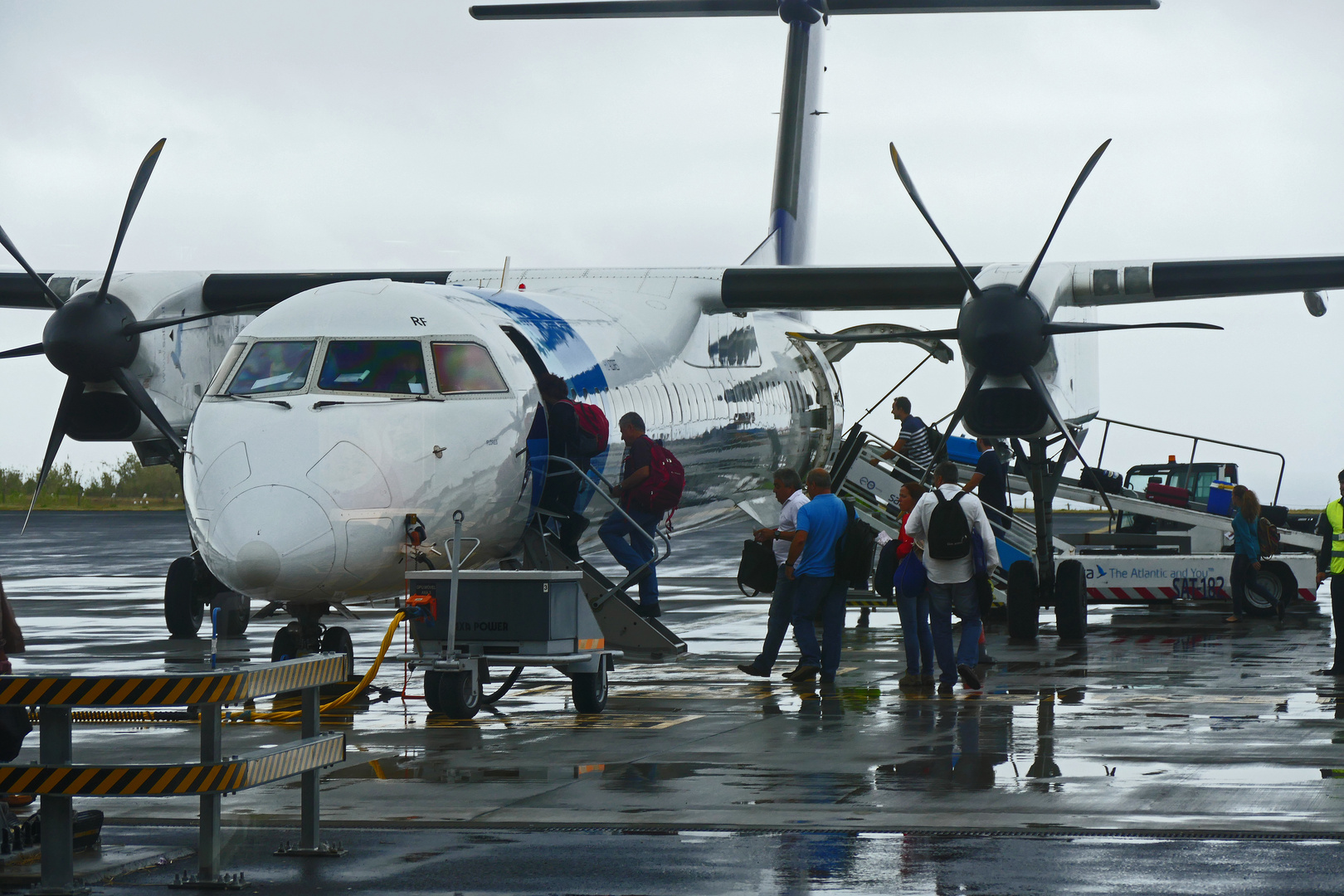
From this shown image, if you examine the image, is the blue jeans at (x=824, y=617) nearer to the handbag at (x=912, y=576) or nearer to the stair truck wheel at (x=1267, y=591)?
the handbag at (x=912, y=576)

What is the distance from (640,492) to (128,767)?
22.9 ft

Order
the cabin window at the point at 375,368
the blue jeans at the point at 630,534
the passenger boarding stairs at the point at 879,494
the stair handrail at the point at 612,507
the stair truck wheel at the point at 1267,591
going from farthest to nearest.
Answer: the passenger boarding stairs at the point at 879,494 → the stair truck wheel at the point at 1267,591 → the blue jeans at the point at 630,534 → the stair handrail at the point at 612,507 → the cabin window at the point at 375,368

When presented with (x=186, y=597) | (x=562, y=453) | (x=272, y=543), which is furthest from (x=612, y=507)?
(x=186, y=597)

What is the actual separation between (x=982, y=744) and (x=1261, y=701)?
2751mm

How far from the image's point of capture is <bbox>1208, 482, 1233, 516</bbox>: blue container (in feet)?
69.9

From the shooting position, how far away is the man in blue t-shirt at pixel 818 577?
11977mm

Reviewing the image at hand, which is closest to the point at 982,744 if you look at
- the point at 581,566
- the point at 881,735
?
the point at 881,735

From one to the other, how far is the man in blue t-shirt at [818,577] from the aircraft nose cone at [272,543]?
4047mm

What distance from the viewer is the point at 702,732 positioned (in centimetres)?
938

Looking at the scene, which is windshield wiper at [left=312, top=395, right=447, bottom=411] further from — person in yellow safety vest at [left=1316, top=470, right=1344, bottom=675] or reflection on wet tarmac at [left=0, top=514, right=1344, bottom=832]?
person in yellow safety vest at [left=1316, top=470, right=1344, bottom=675]

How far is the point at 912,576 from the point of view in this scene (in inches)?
462

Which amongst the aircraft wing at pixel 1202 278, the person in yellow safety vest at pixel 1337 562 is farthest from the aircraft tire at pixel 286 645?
the aircraft wing at pixel 1202 278

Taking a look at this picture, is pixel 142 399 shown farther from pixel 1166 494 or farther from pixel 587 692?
pixel 1166 494

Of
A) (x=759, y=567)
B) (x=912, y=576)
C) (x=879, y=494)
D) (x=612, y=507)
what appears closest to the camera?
(x=912, y=576)
